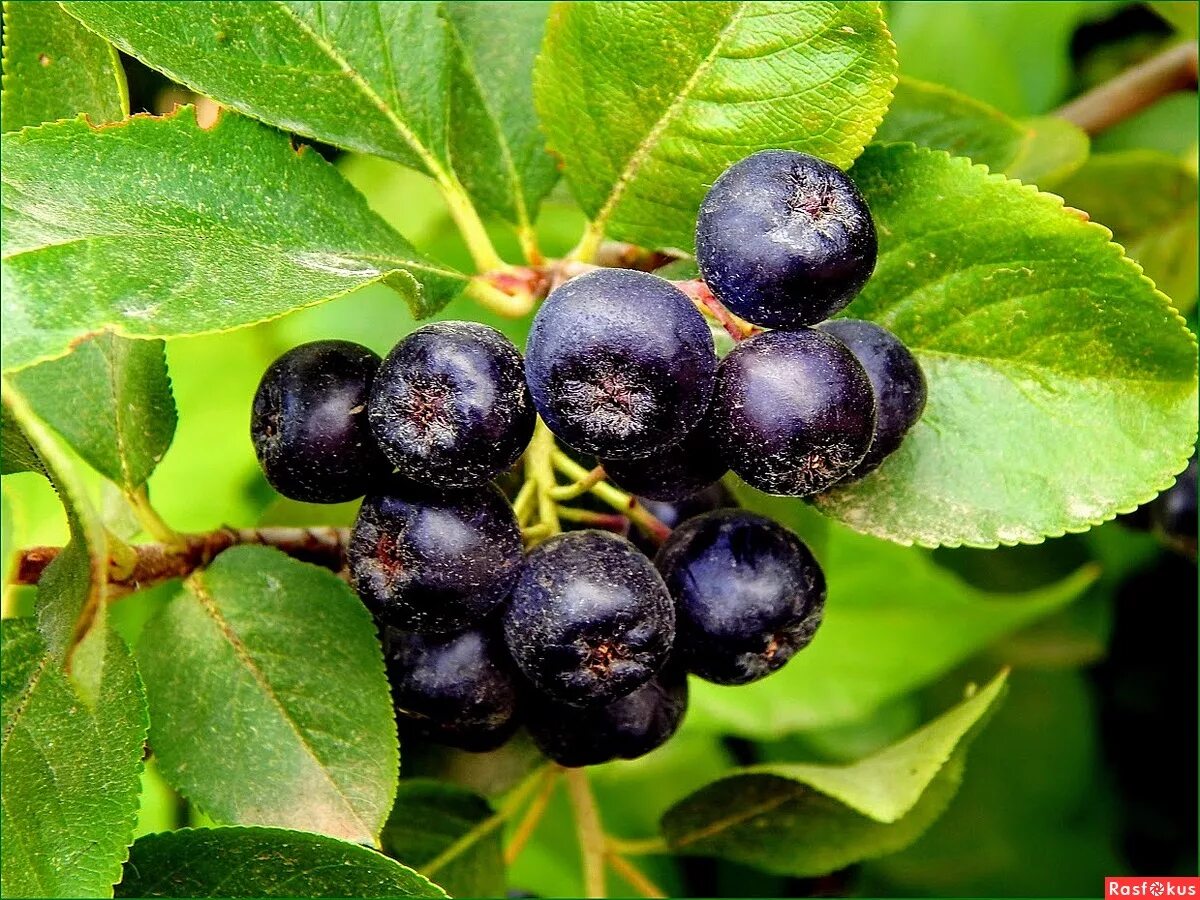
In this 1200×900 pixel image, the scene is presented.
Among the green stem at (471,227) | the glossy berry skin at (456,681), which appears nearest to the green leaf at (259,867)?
the glossy berry skin at (456,681)

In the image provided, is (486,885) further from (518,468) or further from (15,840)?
(15,840)

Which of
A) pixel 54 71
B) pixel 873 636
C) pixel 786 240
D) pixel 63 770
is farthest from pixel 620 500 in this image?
pixel 873 636

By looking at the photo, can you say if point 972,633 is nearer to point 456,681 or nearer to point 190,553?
point 456,681

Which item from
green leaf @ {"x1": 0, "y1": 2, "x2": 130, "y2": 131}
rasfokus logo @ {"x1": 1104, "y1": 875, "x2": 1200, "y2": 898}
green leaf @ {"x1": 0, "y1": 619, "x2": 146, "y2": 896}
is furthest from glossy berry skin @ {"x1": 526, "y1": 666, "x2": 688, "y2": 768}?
rasfokus logo @ {"x1": 1104, "y1": 875, "x2": 1200, "y2": 898}

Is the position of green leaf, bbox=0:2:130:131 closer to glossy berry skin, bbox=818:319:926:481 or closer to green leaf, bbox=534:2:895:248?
green leaf, bbox=534:2:895:248

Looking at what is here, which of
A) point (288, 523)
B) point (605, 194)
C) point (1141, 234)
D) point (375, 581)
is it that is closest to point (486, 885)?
point (288, 523)

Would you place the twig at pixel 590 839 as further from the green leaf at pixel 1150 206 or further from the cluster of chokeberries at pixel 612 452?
the green leaf at pixel 1150 206
